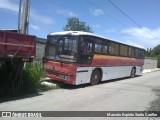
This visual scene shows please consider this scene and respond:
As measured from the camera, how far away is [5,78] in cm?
1069

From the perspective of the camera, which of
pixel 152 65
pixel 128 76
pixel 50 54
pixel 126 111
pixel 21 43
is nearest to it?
pixel 126 111

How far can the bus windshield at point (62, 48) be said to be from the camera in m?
13.4

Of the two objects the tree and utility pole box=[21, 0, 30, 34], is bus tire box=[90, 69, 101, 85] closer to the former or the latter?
utility pole box=[21, 0, 30, 34]

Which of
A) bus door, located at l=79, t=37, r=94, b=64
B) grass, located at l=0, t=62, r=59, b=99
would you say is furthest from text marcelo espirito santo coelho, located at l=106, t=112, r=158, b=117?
bus door, located at l=79, t=37, r=94, b=64

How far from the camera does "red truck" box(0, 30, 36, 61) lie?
9.45 meters

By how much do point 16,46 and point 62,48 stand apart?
4.15 meters

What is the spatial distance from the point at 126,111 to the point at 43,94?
3857mm

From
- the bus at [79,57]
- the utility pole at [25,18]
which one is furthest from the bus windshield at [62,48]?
the utility pole at [25,18]

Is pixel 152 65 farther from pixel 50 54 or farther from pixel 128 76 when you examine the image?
pixel 50 54

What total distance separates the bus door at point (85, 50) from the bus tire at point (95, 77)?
3.59ft

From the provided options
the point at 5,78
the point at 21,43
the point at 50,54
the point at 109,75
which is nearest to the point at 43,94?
the point at 5,78

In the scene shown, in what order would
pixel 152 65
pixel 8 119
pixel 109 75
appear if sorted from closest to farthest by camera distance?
pixel 8 119
pixel 109 75
pixel 152 65

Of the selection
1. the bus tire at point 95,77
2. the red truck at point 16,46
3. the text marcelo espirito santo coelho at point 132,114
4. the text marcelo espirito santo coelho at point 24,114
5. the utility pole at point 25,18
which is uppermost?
the utility pole at point 25,18

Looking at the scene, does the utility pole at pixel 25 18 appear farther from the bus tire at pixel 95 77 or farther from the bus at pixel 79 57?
the bus tire at pixel 95 77
